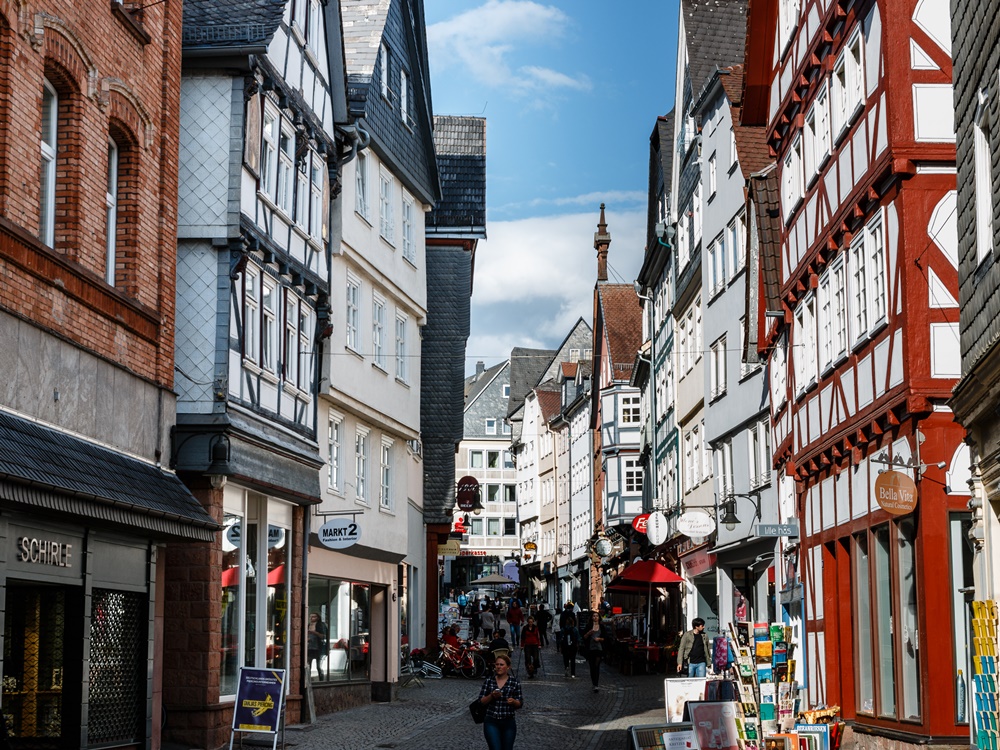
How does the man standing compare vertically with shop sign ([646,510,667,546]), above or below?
below

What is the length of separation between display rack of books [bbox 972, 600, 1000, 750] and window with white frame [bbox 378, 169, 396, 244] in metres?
18.5

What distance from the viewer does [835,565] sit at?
20.3 meters

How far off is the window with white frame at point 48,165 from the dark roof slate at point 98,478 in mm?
2124

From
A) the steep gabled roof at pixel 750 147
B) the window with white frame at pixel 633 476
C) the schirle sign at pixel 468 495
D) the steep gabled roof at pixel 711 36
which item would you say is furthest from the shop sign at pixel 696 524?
the window with white frame at pixel 633 476

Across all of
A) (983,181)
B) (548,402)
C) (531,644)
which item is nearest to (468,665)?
(531,644)

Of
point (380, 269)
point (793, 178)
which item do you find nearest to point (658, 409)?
point (380, 269)

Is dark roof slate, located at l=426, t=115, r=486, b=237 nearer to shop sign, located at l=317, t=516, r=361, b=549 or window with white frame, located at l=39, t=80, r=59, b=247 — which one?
shop sign, located at l=317, t=516, r=361, b=549

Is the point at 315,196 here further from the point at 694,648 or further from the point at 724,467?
the point at 724,467

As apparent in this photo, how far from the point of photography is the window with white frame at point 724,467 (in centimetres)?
3294

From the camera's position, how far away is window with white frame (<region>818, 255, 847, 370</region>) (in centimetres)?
1917

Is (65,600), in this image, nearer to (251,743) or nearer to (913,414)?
(251,743)

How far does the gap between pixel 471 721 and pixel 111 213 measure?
11.4m

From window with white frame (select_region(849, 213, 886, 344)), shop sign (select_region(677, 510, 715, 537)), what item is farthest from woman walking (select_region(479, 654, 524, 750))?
shop sign (select_region(677, 510, 715, 537))

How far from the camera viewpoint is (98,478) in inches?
567
